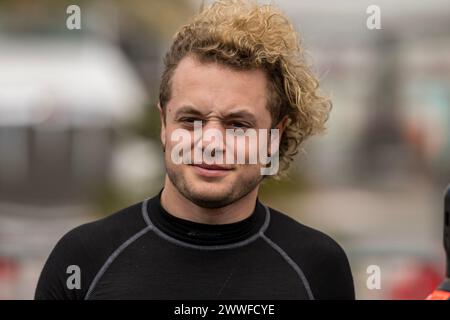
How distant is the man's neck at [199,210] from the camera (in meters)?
3.05

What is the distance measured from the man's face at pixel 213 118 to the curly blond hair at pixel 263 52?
0.06 meters

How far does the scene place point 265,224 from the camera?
3189 mm

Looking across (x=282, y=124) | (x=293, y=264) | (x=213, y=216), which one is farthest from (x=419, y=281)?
(x=213, y=216)

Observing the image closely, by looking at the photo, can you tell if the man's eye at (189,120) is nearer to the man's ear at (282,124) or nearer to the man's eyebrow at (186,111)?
the man's eyebrow at (186,111)

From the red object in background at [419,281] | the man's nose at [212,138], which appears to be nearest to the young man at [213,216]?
the man's nose at [212,138]

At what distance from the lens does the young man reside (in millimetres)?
2947

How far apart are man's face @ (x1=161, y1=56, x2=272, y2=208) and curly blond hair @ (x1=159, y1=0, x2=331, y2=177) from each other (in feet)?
0.18

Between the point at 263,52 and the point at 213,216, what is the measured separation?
56cm

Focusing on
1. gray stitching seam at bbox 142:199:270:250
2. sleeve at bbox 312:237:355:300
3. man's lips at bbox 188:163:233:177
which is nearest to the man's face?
man's lips at bbox 188:163:233:177

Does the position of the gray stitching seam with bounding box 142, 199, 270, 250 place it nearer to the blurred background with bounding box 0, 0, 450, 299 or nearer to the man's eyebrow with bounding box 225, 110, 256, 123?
the man's eyebrow with bounding box 225, 110, 256, 123

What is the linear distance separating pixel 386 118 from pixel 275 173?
690 inches

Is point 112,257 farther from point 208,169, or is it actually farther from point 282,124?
point 282,124
